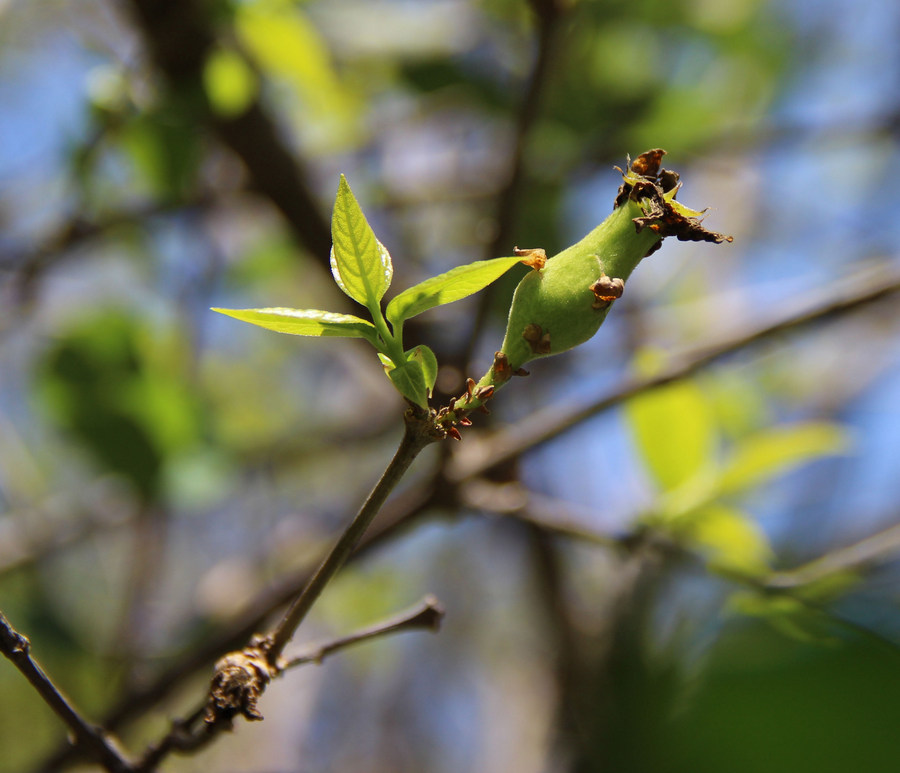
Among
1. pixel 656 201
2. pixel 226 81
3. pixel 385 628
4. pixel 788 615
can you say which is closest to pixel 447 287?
pixel 656 201

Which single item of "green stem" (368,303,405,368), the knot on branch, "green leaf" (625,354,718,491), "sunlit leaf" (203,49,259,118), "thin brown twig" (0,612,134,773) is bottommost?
"thin brown twig" (0,612,134,773)

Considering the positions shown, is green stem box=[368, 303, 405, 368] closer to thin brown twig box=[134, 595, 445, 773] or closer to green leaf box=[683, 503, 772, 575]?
thin brown twig box=[134, 595, 445, 773]

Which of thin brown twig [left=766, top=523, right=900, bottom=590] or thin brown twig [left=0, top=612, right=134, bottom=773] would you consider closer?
thin brown twig [left=0, top=612, right=134, bottom=773]

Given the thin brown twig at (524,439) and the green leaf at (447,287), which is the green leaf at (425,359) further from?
the thin brown twig at (524,439)

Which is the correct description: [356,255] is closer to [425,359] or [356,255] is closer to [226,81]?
[425,359]

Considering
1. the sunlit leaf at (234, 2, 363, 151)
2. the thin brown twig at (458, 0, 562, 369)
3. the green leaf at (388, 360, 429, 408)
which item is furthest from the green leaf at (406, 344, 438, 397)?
the sunlit leaf at (234, 2, 363, 151)

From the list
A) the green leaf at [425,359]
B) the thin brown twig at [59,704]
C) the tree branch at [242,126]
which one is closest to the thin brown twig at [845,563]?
the green leaf at [425,359]
